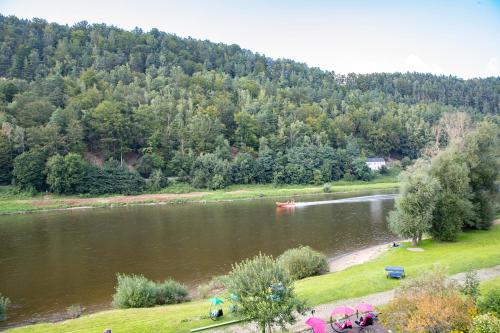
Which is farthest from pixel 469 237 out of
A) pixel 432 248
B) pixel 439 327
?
pixel 439 327

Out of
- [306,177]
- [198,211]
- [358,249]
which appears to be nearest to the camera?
[358,249]

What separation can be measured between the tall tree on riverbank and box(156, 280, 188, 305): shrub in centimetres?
2283

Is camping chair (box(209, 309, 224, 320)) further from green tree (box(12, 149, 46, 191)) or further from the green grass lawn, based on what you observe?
green tree (box(12, 149, 46, 191))

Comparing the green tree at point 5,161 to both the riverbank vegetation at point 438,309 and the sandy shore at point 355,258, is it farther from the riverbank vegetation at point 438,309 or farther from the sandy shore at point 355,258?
the riverbank vegetation at point 438,309

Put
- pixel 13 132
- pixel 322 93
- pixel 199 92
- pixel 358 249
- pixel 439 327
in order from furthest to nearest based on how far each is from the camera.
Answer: pixel 322 93, pixel 199 92, pixel 13 132, pixel 358 249, pixel 439 327

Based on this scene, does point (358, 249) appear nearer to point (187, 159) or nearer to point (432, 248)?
point (432, 248)

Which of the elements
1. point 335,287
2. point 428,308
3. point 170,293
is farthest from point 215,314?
point 428,308

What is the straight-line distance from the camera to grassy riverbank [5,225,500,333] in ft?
67.9

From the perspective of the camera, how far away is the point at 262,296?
54.4 ft

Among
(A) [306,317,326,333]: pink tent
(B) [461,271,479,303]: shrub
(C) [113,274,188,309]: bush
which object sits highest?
(B) [461,271,479,303]: shrub

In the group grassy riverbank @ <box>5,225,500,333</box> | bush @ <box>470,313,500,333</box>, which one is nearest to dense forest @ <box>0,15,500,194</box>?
grassy riverbank @ <box>5,225,500,333</box>

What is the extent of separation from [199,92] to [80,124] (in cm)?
5815

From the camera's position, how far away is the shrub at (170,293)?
27.5 meters

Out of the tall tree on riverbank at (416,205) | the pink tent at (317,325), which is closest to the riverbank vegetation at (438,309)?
the pink tent at (317,325)
